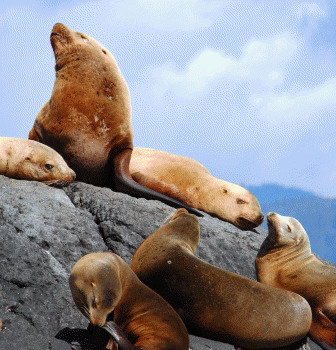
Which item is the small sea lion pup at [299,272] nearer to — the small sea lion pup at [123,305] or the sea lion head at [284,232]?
the sea lion head at [284,232]

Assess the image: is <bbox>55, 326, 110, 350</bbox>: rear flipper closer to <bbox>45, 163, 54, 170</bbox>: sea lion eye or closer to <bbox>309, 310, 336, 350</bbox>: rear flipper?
<bbox>309, 310, 336, 350</bbox>: rear flipper

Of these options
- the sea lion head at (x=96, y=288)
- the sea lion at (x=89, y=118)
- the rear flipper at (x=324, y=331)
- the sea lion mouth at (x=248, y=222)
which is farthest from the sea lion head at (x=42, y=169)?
the rear flipper at (x=324, y=331)

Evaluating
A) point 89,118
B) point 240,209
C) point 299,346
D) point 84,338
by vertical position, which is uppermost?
point 89,118

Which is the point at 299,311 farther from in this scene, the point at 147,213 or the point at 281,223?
the point at 147,213

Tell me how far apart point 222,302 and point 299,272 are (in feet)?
4.59

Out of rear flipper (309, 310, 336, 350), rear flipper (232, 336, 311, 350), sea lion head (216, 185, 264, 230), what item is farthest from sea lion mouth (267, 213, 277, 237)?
sea lion head (216, 185, 264, 230)

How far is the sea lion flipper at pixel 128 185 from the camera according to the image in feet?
19.9

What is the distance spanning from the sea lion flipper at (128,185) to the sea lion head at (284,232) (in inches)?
41.4

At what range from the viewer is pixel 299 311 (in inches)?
155

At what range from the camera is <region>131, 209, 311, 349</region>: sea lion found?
3717 millimetres

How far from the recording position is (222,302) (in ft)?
12.2

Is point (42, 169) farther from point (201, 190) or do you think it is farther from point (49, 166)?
point (201, 190)

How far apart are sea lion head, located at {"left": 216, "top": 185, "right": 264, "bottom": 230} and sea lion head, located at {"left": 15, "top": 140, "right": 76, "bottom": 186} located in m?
1.86

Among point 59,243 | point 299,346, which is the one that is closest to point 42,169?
point 59,243
